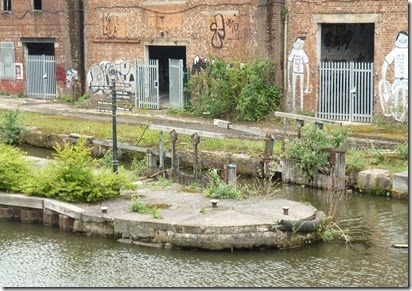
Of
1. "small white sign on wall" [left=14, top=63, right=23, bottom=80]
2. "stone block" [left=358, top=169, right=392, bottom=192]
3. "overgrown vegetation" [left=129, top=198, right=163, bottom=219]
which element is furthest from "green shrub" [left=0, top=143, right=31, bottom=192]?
"small white sign on wall" [left=14, top=63, right=23, bottom=80]

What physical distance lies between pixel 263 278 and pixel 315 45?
44.2 ft

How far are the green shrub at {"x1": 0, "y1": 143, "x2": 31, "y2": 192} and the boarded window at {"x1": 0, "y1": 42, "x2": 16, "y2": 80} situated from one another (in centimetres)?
1737

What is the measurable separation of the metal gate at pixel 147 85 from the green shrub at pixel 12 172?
12.3 metres

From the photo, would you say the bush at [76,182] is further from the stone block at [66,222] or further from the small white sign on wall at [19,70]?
the small white sign on wall at [19,70]

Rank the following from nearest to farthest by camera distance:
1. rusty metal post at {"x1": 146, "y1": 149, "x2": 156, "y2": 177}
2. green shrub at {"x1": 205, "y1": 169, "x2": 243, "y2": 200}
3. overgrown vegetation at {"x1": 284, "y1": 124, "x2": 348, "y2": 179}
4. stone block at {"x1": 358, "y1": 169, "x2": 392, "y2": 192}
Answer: green shrub at {"x1": 205, "y1": 169, "x2": 243, "y2": 200}, stone block at {"x1": 358, "y1": 169, "x2": 392, "y2": 192}, overgrown vegetation at {"x1": 284, "y1": 124, "x2": 348, "y2": 179}, rusty metal post at {"x1": 146, "y1": 149, "x2": 156, "y2": 177}

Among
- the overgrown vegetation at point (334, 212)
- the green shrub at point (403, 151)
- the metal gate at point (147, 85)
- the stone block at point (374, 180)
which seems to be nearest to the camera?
the overgrown vegetation at point (334, 212)

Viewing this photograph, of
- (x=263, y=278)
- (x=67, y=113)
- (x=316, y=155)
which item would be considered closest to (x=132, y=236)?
(x=263, y=278)

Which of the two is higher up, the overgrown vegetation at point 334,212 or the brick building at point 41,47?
the brick building at point 41,47

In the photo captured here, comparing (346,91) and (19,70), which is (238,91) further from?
(19,70)

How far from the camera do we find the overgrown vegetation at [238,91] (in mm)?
26688

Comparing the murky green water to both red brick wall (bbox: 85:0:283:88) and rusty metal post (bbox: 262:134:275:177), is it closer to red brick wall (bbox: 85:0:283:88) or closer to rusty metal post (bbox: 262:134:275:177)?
rusty metal post (bbox: 262:134:275:177)

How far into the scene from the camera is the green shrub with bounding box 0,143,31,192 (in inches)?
708

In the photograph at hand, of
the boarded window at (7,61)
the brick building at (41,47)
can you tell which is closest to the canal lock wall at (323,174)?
the brick building at (41,47)

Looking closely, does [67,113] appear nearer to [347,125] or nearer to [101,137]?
[101,137]
